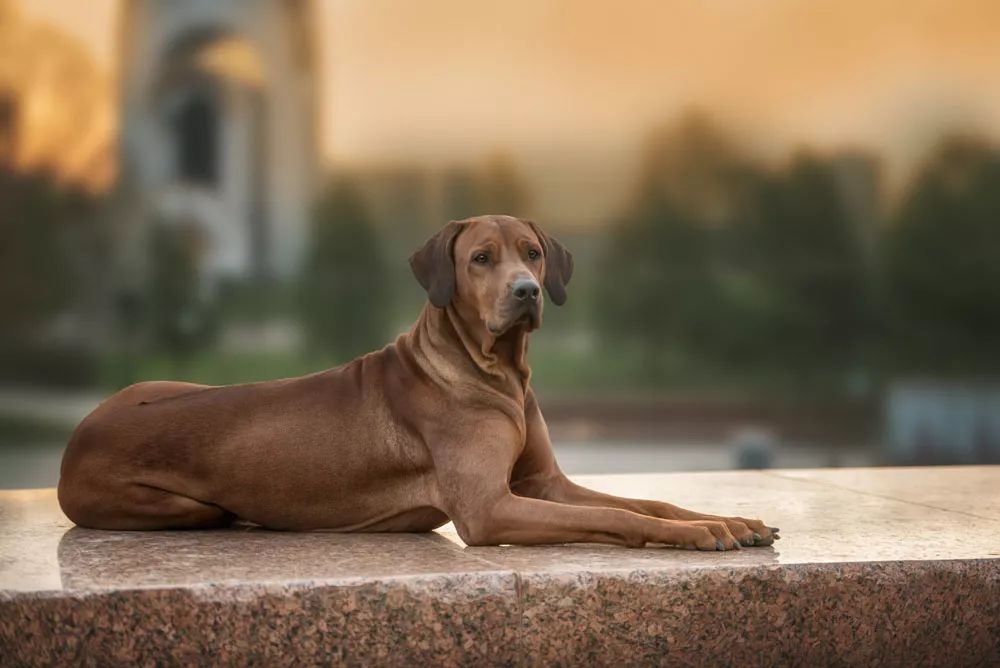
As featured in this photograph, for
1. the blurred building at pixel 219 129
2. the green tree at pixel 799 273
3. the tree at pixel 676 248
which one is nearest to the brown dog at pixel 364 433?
the blurred building at pixel 219 129

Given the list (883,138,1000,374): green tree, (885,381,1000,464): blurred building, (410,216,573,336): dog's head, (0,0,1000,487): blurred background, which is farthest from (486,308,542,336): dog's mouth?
(883,138,1000,374): green tree

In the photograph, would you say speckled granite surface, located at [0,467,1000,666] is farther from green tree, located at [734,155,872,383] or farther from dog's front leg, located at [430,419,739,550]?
green tree, located at [734,155,872,383]

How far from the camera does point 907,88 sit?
2697cm

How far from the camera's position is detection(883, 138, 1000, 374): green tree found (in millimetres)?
25875

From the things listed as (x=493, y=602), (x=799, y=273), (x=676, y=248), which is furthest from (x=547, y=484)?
(x=799, y=273)

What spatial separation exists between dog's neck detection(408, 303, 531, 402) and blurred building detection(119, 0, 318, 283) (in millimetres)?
16462

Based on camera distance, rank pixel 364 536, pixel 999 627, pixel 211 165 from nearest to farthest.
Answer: pixel 999 627 < pixel 364 536 < pixel 211 165

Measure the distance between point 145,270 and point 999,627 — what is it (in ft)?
68.2

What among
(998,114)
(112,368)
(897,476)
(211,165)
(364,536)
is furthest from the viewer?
(998,114)

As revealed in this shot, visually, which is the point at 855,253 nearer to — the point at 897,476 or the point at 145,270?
the point at 145,270

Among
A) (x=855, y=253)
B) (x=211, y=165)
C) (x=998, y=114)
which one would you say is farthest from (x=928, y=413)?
(x=211, y=165)

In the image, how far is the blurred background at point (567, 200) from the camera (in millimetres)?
21953

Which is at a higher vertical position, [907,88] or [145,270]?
[907,88]

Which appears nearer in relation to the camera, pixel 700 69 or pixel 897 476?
pixel 897 476
